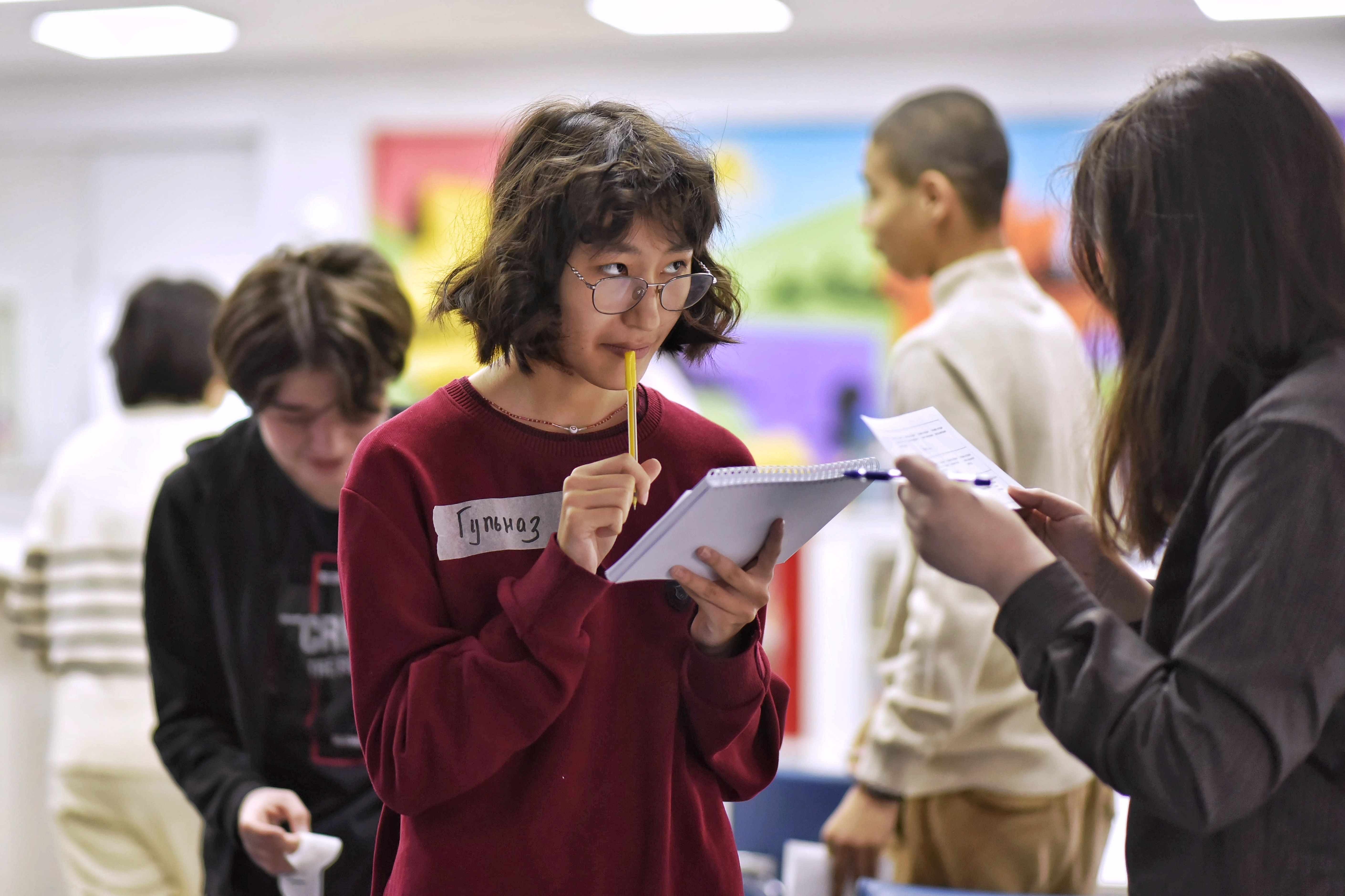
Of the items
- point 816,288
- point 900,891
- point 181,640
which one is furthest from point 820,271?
point 181,640

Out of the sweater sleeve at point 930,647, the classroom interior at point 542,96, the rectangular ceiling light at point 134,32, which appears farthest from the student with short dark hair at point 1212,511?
the rectangular ceiling light at point 134,32

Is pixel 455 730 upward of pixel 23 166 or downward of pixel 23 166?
downward

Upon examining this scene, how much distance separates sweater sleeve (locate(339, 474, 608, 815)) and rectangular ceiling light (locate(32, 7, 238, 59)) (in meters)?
4.01

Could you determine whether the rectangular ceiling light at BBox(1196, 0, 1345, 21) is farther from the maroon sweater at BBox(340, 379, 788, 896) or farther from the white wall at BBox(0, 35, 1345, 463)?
the maroon sweater at BBox(340, 379, 788, 896)

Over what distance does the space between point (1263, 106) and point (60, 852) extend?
271 centimetres

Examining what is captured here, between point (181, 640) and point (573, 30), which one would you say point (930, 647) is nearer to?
point (181, 640)

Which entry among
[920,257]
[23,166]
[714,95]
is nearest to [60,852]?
[920,257]

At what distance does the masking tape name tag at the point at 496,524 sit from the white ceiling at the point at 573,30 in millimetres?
3496

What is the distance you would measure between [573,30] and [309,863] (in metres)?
3.91

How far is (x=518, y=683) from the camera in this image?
95 cm

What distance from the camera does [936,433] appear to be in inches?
44.4

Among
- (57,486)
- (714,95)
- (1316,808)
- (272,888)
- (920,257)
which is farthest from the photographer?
(714,95)

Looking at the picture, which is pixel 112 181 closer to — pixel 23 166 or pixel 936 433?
pixel 23 166

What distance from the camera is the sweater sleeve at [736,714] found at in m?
1.05
